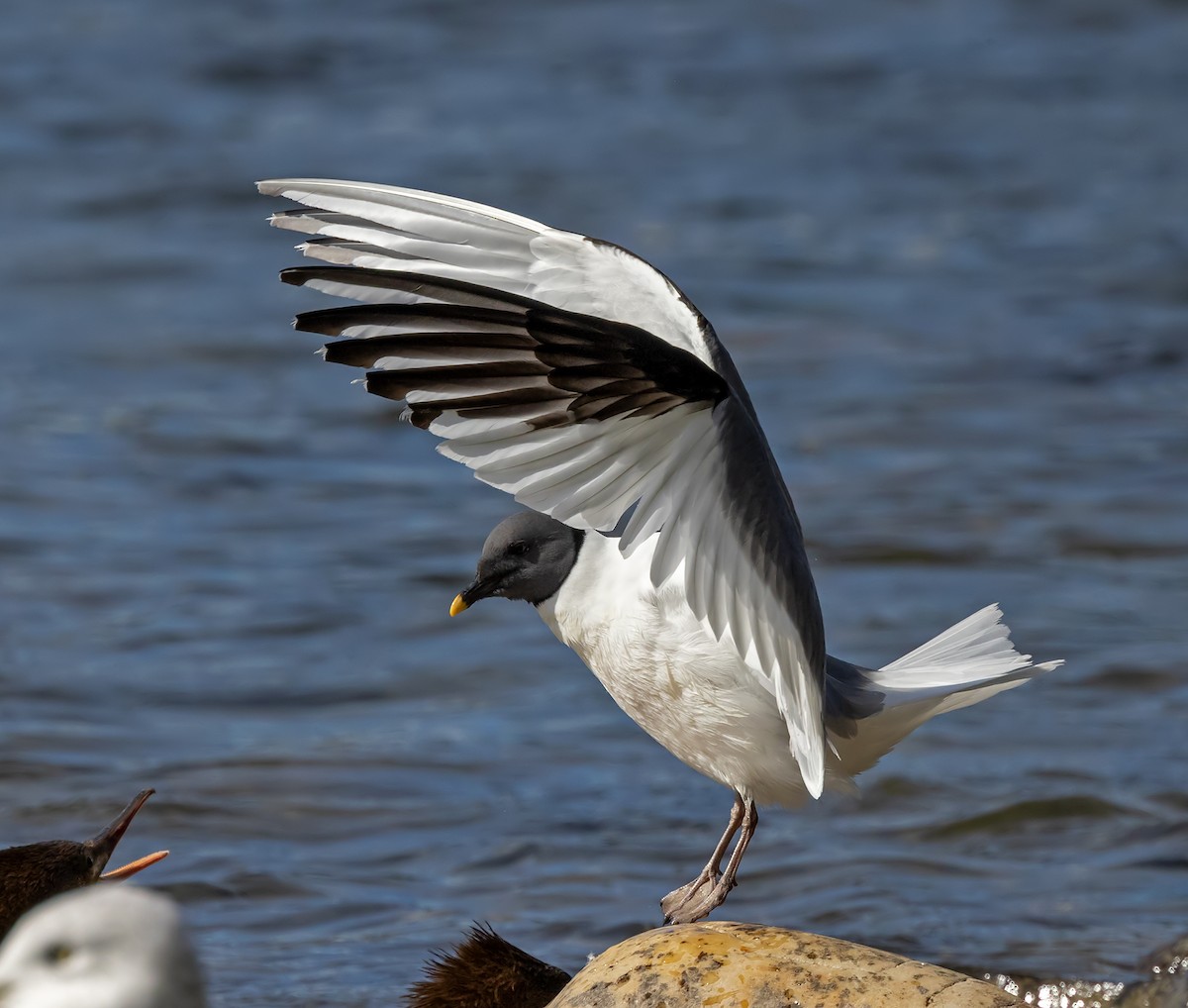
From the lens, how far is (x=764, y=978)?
543 cm

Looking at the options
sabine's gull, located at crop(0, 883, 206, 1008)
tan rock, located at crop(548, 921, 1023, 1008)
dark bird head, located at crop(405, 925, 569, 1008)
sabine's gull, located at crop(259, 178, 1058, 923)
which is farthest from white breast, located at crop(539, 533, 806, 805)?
sabine's gull, located at crop(0, 883, 206, 1008)

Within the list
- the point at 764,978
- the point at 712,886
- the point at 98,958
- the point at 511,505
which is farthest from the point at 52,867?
the point at 511,505

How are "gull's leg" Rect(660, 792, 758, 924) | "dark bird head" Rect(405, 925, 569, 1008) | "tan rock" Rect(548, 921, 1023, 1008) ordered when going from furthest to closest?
"gull's leg" Rect(660, 792, 758, 924) < "dark bird head" Rect(405, 925, 569, 1008) < "tan rock" Rect(548, 921, 1023, 1008)

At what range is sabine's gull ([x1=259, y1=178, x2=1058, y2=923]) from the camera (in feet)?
17.0

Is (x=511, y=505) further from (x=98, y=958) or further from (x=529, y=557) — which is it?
(x=98, y=958)

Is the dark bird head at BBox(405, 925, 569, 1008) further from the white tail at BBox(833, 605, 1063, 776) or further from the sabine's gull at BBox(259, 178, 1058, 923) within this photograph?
the white tail at BBox(833, 605, 1063, 776)

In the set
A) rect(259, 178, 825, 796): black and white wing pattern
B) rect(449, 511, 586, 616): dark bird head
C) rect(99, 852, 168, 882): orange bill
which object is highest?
rect(259, 178, 825, 796): black and white wing pattern

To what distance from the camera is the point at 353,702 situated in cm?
999

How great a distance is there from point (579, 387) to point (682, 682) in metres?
1.17

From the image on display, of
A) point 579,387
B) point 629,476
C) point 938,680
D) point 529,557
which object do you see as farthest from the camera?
point 529,557

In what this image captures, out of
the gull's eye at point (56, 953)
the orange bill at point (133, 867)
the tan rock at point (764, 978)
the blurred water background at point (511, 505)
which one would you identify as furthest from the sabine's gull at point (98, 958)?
the blurred water background at point (511, 505)

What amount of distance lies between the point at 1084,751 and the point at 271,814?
3534 mm

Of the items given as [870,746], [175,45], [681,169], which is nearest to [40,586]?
[870,746]

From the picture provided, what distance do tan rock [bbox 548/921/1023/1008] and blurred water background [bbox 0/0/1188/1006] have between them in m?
1.80
